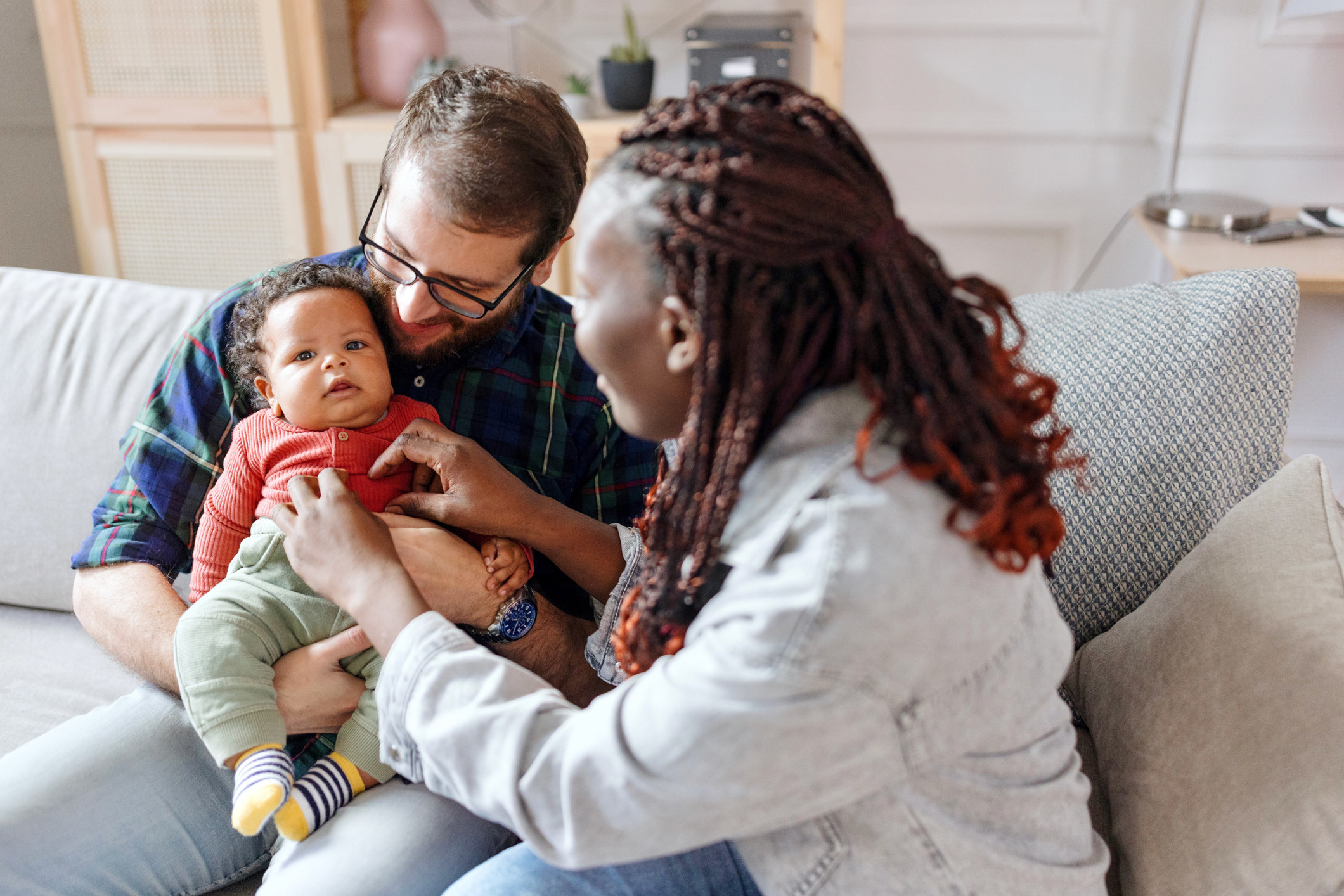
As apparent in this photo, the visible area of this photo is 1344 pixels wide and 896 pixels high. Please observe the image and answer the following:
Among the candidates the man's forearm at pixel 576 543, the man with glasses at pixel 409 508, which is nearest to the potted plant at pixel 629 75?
the man with glasses at pixel 409 508

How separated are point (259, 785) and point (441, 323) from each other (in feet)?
1.90

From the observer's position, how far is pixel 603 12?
2893 mm

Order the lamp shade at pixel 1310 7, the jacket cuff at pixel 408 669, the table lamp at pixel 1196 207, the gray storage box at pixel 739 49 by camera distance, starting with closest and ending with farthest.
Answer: the jacket cuff at pixel 408 669 → the lamp shade at pixel 1310 7 → the table lamp at pixel 1196 207 → the gray storage box at pixel 739 49

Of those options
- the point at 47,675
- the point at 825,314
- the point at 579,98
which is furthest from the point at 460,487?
the point at 579,98

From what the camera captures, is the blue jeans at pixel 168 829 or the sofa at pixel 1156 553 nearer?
the sofa at pixel 1156 553

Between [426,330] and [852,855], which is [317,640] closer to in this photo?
[426,330]

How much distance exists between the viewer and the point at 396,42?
2734mm

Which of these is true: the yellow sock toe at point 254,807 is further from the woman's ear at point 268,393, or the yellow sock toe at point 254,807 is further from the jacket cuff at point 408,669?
the woman's ear at point 268,393

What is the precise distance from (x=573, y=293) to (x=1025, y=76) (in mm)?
1320

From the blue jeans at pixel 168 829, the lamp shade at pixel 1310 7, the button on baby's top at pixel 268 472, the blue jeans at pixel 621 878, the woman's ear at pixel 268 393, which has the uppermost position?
the lamp shade at pixel 1310 7

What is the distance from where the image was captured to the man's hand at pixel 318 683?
1.18 metres

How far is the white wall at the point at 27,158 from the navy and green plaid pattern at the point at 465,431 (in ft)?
5.28

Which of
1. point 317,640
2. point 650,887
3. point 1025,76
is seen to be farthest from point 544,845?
point 1025,76

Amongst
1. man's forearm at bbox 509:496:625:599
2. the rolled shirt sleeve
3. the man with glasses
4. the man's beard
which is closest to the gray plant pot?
the man with glasses
